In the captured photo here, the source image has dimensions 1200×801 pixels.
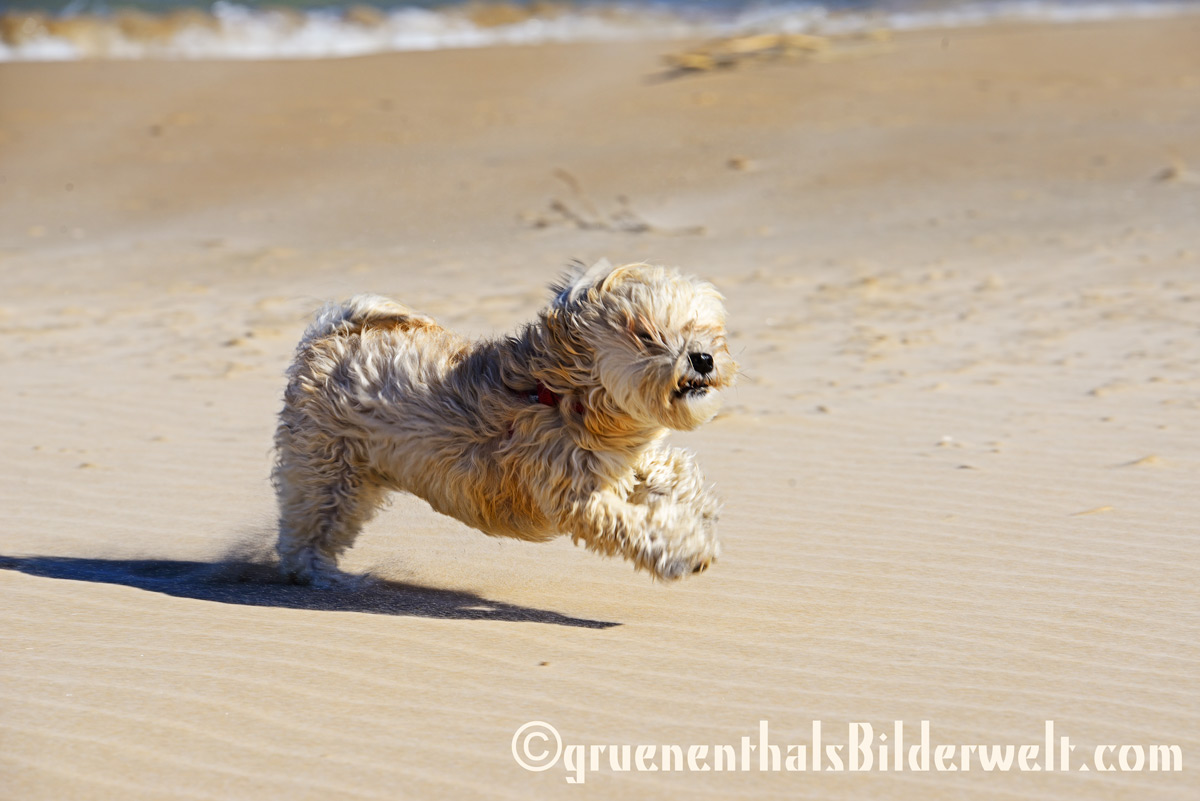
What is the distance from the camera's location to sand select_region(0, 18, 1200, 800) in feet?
12.4

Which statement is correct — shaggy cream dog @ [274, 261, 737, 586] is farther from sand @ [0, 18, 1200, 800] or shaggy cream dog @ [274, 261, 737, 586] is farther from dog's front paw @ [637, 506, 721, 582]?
sand @ [0, 18, 1200, 800]

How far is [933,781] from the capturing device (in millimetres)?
3438

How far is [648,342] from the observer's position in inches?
168

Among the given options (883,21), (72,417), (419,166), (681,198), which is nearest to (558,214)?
(681,198)

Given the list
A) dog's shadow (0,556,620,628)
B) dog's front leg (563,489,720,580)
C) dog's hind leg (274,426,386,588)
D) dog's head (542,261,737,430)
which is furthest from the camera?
dog's hind leg (274,426,386,588)

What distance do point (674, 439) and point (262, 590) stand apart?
2930 millimetres

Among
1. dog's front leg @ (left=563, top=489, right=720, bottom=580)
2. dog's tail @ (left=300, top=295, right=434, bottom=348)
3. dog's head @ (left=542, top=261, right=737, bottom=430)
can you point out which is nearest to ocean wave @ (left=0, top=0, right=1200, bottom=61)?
dog's tail @ (left=300, top=295, right=434, bottom=348)

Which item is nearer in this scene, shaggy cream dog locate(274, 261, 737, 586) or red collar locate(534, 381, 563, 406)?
shaggy cream dog locate(274, 261, 737, 586)

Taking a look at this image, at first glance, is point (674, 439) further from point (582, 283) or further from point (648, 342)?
point (648, 342)

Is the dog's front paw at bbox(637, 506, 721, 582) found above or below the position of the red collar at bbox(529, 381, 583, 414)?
below

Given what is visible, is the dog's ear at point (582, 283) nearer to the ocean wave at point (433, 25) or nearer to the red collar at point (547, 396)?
the red collar at point (547, 396)

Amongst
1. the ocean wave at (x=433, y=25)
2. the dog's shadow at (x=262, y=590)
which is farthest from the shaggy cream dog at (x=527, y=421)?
the ocean wave at (x=433, y=25)

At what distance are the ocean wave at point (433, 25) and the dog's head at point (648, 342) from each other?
732 inches

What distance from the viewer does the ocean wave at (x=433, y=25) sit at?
76.7 feet
